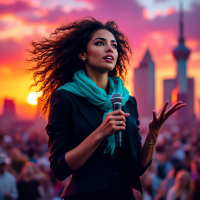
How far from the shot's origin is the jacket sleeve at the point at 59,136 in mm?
1894

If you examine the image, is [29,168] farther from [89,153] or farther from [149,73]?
[149,73]

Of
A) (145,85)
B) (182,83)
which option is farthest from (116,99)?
(145,85)

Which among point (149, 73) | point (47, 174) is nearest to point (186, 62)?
point (149, 73)

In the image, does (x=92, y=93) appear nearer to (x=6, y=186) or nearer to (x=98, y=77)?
(x=98, y=77)

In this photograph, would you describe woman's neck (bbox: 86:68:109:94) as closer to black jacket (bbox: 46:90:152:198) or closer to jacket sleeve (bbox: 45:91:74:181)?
black jacket (bbox: 46:90:152:198)

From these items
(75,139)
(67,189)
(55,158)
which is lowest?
(67,189)

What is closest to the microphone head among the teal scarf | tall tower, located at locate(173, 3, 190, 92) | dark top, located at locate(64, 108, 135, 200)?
the teal scarf

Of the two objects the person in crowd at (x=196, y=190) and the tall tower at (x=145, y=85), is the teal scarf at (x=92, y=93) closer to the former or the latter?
the person in crowd at (x=196, y=190)

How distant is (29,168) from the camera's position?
20.7ft

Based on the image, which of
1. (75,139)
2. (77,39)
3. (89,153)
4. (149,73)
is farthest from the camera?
(149,73)

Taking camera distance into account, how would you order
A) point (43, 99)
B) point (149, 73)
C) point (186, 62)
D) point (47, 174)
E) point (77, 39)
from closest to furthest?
point (77, 39), point (43, 99), point (47, 174), point (186, 62), point (149, 73)

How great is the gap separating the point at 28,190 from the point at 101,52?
4751 mm

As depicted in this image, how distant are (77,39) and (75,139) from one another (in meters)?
0.90

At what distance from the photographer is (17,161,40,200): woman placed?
19.9 ft
